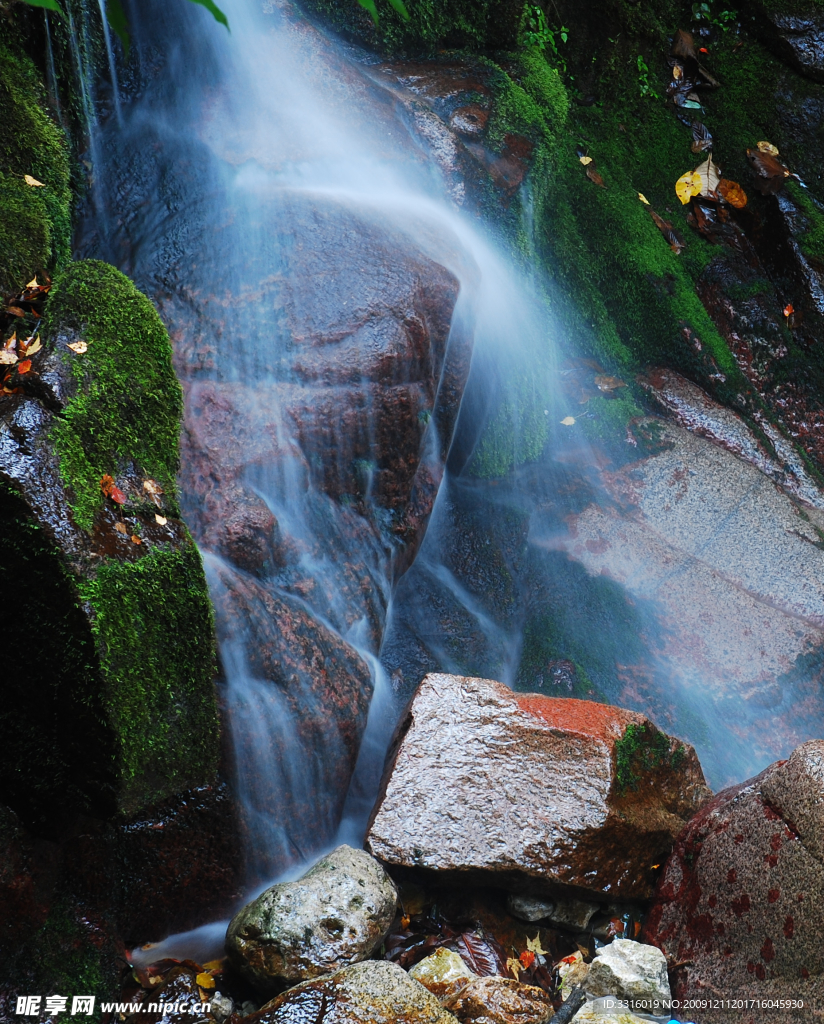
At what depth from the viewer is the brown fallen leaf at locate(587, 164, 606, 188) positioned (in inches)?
268

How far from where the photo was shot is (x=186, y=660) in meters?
3.01

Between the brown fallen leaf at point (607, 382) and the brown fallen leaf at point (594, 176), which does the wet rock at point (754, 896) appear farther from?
the brown fallen leaf at point (594, 176)

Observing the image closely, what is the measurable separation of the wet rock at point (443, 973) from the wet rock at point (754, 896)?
932mm

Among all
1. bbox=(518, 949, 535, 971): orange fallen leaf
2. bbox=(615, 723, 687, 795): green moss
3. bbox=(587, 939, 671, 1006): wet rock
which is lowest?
bbox=(518, 949, 535, 971): orange fallen leaf

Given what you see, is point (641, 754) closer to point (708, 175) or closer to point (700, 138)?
point (708, 175)

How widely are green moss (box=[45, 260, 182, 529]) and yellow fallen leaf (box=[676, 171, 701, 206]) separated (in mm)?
5627

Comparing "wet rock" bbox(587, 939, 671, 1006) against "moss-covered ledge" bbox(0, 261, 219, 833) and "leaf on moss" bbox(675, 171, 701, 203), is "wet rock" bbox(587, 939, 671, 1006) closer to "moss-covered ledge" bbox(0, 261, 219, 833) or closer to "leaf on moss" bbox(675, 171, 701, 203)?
"moss-covered ledge" bbox(0, 261, 219, 833)

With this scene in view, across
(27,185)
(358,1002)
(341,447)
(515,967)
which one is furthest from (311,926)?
(27,185)

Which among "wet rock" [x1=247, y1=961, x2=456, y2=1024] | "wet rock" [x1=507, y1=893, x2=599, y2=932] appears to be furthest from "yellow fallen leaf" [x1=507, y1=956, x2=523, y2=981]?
"wet rock" [x1=247, y1=961, x2=456, y2=1024]

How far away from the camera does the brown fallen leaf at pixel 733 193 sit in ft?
23.2

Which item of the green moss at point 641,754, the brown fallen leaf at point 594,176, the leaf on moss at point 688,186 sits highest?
the leaf on moss at point 688,186

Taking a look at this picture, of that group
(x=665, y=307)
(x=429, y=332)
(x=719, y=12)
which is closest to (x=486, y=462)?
(x=429, y=332)

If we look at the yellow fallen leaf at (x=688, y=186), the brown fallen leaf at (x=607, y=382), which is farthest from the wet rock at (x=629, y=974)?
the yellow fallen leaf at (x=688, y=186)

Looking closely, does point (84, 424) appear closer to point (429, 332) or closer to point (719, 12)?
point (429, 332)
